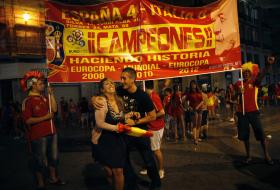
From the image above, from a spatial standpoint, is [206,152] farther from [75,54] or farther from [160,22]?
[75,54]

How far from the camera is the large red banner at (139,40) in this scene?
7000mm

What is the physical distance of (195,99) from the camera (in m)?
10.3

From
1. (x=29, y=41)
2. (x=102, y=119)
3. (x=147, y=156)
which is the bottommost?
(x=147, y=156)

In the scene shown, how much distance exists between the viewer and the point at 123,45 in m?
7.23

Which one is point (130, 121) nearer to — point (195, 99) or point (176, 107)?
point (195, 99)

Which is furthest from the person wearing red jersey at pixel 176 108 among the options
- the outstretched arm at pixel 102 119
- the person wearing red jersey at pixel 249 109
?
the outstretched arm at pixel 102 119

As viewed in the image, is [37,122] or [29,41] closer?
[37,122]

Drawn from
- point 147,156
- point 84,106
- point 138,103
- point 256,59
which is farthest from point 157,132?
point 256,59

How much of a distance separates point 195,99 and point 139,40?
3.72 meters

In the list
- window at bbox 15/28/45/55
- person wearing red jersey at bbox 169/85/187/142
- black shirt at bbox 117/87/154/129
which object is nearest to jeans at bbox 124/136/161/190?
black shirt at bbox 117/87/154/129

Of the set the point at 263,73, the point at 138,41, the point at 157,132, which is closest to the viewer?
the point at 157,132

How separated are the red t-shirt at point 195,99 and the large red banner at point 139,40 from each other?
2.92 metres

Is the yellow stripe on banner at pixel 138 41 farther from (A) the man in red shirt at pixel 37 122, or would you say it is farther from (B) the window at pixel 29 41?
(B) the window at pixel 29 41

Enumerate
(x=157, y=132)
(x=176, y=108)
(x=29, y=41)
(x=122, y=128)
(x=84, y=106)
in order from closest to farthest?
1. (x=122, y=128)
2. (x=157, y=132)
3. (x=176, y=108)
4. (x=84, y=106)
5. (x=29, y=41)
